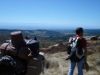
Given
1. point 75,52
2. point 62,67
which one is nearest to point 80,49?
point 75,52

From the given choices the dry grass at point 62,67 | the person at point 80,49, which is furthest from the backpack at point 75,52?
the dry grass at point 62,67

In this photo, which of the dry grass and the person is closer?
the person

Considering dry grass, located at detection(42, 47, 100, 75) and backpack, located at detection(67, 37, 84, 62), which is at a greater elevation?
backpack, located at detection(67, 37, 84, 62)

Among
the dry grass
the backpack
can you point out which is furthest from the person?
the dry grass

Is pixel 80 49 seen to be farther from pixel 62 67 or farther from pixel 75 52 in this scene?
pixel 62 67

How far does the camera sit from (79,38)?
26.9 ft

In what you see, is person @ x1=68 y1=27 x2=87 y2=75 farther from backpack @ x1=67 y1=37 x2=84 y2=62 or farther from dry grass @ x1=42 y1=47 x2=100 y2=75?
dry grass @ x1=42 y1=47 x2=100 y2=75

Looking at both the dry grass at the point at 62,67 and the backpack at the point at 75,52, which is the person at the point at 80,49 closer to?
the backpack at the point at 75,52

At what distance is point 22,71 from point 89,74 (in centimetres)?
484

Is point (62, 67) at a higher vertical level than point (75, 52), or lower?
lower

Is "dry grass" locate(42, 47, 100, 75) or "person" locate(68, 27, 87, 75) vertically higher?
"person" locate(68, 27, 87, 75)

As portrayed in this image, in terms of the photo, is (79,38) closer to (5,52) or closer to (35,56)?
(35,56)

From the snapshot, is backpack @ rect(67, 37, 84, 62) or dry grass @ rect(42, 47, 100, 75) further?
dry grass @ rect(42, 47, 100, 75)

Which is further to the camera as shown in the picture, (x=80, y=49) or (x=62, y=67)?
(x=62, y=67)
